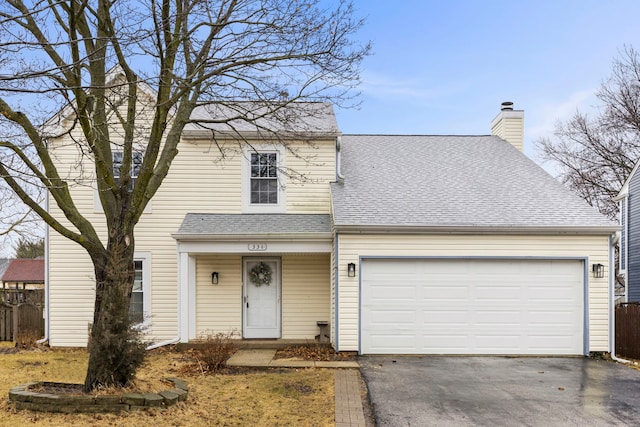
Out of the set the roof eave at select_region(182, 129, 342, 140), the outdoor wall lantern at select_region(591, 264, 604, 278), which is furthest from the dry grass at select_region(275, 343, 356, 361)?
the outdoor wall lantern at select_region(591, 264, 604, 278)

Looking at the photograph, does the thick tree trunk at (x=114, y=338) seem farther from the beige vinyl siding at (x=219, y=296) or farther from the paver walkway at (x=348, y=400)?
the beige vinyl siding at (x=219, y=296)

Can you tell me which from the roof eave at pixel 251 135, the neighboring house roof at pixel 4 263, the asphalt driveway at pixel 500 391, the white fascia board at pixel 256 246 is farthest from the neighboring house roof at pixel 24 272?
the asphalt driveway at pixel 500 391

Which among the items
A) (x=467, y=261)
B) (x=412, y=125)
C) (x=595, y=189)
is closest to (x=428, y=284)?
(x=467, y=261)

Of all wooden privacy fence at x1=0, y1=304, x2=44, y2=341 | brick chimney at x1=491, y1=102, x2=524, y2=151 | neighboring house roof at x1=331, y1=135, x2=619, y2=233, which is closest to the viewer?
neighboring house roof at x1=331, y1=135, x2=619, y2=233

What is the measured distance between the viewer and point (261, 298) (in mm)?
12633

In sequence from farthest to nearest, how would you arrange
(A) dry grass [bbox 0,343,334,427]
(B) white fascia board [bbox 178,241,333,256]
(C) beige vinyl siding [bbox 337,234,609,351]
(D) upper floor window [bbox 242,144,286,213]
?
(D) upper floor window [bbox 242,144,286,213]
(B) white fascia board [bbox 178,241,333,256]
(C) beige vinyl siding [bbox 337,234,609,351]
(A) dry grass [bbox 0,343,334,427]

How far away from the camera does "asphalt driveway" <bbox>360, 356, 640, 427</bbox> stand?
650 centimetres

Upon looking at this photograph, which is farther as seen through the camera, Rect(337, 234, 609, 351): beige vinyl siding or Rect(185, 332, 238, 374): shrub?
Rect(337, 234, 609, 351): beige vinyl siding

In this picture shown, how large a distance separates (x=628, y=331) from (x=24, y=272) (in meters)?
31.7

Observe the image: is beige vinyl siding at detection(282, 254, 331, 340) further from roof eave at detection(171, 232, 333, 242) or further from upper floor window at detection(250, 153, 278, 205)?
upper floor window at detection(250, 153, 278, 205)

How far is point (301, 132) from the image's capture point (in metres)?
12.7

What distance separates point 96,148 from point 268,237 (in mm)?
4694

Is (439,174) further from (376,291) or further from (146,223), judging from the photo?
(146,223)

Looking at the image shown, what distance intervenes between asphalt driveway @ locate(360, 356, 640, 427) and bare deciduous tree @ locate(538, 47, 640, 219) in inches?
745
